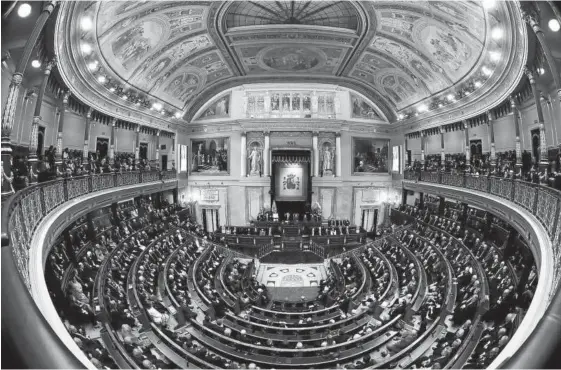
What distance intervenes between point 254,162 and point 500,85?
1674 cm

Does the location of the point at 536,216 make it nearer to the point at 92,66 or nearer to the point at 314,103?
the point at 92,66

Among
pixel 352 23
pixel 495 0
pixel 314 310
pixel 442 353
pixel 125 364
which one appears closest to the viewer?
pixel 125 364

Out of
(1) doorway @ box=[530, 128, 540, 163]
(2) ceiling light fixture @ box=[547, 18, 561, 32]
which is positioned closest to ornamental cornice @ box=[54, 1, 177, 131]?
(2) ceiling light fixture @ box=[547, 18, 561, 32]

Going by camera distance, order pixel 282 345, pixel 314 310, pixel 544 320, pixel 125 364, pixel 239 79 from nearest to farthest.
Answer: pixel 544 320, pixel 125 364, pixel 282 345, pixel 314 310, pixel 239 79

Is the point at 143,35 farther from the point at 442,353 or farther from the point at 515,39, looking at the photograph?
the point at 442,353

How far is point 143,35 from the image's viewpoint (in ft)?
52.6

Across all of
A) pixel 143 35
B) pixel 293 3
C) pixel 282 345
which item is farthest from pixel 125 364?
pixel 293 3

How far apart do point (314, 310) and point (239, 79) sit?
1915 centimetres

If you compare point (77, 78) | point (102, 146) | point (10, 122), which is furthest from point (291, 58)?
point (10, 122)

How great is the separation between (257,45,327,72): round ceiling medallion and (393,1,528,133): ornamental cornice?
8622 mm

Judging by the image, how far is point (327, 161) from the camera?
2562 centimetres

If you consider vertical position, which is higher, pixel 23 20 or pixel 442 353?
pixel 23 20

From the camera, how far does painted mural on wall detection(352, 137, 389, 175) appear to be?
2619cm

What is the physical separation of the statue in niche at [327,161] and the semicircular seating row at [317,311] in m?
10.8
